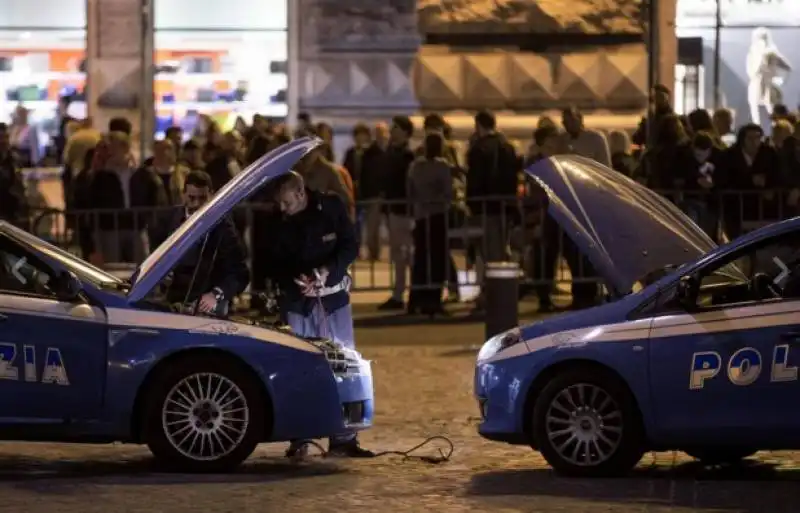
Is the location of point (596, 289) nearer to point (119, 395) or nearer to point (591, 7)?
point (591, 7)

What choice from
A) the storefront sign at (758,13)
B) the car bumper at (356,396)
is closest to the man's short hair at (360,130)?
the storefront sign at (758,13)

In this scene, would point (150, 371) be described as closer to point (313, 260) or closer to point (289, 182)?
point (313, 260)

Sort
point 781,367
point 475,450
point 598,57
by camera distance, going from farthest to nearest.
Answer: point 598,57
point 475,450
point 781,367

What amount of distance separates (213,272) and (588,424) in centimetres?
239

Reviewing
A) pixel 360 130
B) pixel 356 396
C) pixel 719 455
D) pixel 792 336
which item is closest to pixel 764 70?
pixel 360 130

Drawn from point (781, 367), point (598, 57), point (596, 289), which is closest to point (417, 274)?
point (596, 289)

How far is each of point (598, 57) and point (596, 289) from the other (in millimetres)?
5159

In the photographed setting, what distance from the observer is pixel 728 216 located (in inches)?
707

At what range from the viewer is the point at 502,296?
48.4 ft

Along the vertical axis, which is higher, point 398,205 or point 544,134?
point 544,134

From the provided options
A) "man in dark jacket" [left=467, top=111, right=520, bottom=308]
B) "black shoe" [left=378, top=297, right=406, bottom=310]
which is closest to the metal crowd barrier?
"man in dark jacket" [left=467, top=111, right=520, bottom=308]

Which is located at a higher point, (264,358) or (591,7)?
(591,7)

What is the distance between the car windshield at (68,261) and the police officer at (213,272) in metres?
0.36

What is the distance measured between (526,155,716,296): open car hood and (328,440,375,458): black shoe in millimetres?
1742
